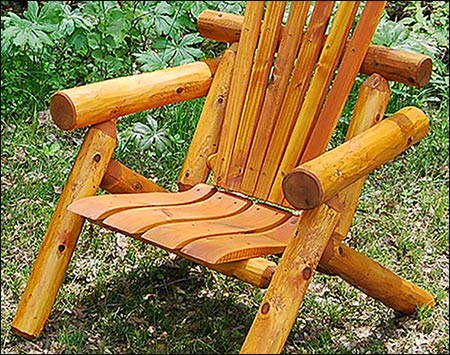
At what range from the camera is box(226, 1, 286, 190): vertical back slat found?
3115mm

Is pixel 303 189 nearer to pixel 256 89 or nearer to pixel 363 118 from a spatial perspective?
pixel 363 118

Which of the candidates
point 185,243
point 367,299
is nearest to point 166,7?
point 367,299

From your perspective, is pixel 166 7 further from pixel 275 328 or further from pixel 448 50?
pixel 275 328

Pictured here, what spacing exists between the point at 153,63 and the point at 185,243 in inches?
66.8

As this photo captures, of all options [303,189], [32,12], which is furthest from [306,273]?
[32,12]

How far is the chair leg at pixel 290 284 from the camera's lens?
2.45 metres

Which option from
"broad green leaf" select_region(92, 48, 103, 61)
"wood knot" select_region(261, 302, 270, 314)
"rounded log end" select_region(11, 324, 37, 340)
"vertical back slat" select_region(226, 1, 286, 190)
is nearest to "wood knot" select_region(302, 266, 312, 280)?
"wood knot" select_region(261, 302, 270, 314)

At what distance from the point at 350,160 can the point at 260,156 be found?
0.67m

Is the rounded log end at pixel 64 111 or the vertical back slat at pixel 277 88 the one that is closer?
the rounded log end at pixel 64 111

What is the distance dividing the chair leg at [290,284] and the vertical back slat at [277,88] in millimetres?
659

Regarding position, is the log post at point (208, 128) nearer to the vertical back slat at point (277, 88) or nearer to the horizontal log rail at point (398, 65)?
the vertical back slat at point (277, 88)

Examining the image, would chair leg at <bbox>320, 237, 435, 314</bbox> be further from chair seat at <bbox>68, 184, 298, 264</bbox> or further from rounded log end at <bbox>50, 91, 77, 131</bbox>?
rounded log end at <bbox>50, 91, 77, 131</bbox>

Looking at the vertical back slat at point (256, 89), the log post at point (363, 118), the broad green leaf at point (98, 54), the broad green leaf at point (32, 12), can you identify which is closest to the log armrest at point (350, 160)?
the log post at point (363, 118)

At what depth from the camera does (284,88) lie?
312cm
